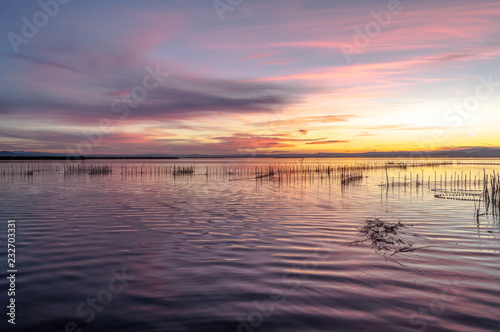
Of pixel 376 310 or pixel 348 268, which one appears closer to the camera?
pixel 376 310

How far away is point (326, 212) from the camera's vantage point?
19047 millimetres

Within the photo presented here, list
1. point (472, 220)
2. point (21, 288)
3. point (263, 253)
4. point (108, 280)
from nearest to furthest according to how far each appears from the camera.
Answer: point (21, 288) < point (108, 280) < point (263, 253) < point (472, 220)

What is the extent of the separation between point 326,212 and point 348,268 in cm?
1006

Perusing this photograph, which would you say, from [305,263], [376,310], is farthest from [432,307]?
[305,263]

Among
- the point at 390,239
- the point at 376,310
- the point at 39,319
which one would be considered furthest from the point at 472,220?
the point at 39,319

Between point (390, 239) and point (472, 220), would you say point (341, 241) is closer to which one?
point (390, 239)

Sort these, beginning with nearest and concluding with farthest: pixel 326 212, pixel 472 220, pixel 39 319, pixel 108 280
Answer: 1. pixel 39 319
2. pixel 108 280
3. pixel 472 220
4. pixel 326 212

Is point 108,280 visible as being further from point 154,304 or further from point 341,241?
point 341,241

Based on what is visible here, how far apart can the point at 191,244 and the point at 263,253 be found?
269 cm

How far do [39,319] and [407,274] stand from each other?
8.13 metres

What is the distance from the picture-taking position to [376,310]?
6.68 meters

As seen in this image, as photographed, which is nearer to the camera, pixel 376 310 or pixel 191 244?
pixel 376 310

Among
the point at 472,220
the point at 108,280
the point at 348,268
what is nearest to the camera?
the point at 108,280

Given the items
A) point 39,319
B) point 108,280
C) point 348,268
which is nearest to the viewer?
point 39,319
